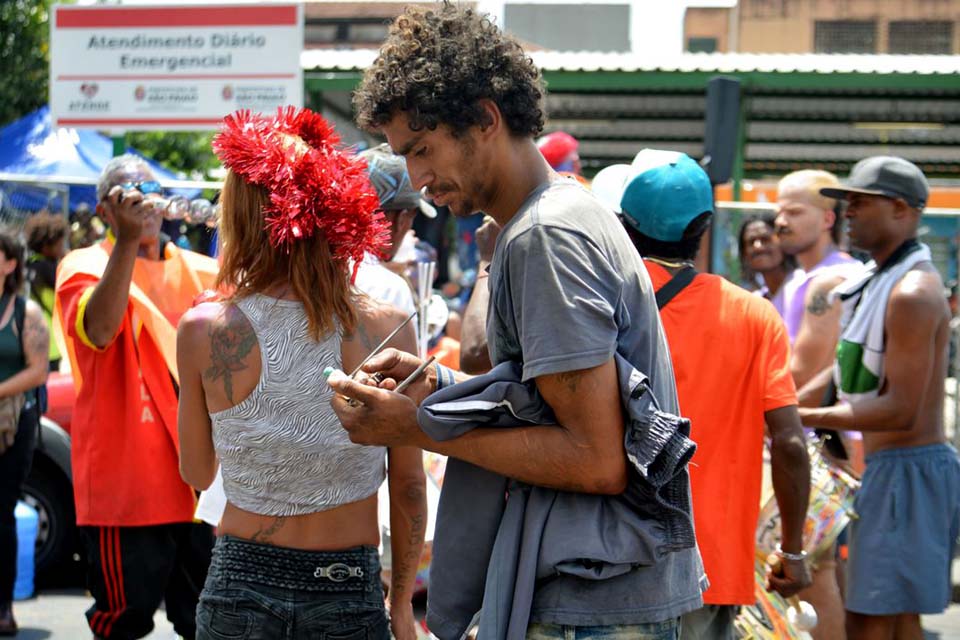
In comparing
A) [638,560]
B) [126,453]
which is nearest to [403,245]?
[126,453]

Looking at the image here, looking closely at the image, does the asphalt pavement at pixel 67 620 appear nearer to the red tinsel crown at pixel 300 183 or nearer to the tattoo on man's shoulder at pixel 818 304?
the tattoo on man's shoulder at pixel 818 304

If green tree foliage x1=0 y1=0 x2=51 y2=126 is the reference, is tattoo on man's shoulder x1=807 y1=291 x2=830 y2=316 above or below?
below

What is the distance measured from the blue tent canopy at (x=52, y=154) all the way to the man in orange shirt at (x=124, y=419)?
376 inches

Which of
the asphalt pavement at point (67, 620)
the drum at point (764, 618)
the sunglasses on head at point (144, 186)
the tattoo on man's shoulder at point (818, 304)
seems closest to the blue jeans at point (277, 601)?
the drum at point (764, 618)

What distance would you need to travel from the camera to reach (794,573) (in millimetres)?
3584

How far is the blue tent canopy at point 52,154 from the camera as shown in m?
13.9

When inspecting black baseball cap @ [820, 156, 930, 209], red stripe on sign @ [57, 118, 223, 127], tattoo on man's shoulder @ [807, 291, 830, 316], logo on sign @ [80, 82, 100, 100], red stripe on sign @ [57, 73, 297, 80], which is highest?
red stripe on sign @ [57, 73, 297, 80]

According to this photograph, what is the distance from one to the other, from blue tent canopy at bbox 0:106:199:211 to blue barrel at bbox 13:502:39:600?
7387mm

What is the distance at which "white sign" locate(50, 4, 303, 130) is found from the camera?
34.0 feet

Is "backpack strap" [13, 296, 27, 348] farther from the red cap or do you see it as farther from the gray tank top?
the gray tank top

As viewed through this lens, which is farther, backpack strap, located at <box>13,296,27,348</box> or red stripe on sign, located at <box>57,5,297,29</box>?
red stripe on sign, located at <box>57,5,297,29</box>

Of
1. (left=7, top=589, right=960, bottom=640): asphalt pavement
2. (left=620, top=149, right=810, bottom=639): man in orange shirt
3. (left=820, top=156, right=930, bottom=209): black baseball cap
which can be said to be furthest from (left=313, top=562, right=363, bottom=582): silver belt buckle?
(left=7, top=589, right=960, bottom=640): asphalt pavement

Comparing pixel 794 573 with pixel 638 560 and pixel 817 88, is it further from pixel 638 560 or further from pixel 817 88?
pixel 817 88

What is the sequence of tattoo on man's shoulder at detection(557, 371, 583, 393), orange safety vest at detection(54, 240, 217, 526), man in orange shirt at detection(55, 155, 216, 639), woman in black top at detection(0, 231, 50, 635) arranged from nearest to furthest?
1. tattoo on man's shoulder at detection(557, 371, 583, 393)
2. man in orange shirt at detection(55, 155, 216, 639)
3. orange safety vest at detection(54, 240, 217, 526)
4. woman in black top at detection(0, 231, 50, 635)
